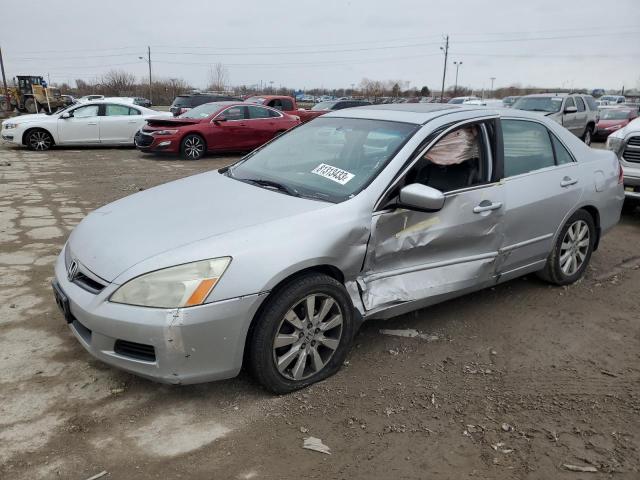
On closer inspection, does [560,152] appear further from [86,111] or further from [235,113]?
[86,111]

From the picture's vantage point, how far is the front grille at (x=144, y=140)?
1254cm

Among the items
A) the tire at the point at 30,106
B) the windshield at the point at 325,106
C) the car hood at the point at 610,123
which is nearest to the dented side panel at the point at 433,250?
the windshield at the point at 325,106

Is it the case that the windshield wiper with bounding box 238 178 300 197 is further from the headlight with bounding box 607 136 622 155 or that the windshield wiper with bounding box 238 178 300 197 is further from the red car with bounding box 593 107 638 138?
the red car with bounding box 593 107 638 138

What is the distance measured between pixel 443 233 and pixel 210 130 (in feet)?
34.2

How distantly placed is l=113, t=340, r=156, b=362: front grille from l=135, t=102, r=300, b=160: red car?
34.6 ft

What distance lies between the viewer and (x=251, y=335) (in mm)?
A: 2715

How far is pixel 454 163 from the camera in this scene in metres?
3.57

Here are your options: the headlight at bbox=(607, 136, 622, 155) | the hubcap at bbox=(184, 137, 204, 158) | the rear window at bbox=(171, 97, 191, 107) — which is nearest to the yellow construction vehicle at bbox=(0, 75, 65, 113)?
the rear window at bbox=(171, 97, 191, 107)

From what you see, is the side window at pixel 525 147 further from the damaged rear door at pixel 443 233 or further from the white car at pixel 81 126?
the white car at pixel 81 126

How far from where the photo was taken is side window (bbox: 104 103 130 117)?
14008 mm

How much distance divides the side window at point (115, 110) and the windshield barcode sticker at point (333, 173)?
40.3 ft

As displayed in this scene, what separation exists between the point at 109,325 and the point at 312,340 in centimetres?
108

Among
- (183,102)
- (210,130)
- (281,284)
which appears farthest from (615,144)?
(183,102)

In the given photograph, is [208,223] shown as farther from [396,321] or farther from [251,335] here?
[396,321]
